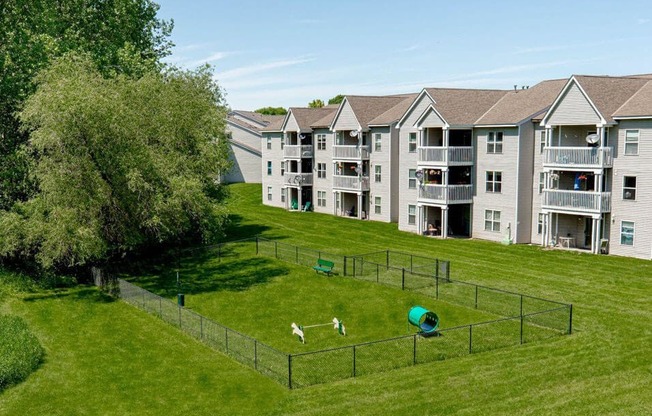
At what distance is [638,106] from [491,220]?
13306mm

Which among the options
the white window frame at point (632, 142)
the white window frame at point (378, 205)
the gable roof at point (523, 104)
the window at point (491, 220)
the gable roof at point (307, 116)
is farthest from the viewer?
the gable roof at point (307, 116)

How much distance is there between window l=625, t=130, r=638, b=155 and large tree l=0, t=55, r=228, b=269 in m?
26.2

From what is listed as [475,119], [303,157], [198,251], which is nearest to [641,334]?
[475,119]

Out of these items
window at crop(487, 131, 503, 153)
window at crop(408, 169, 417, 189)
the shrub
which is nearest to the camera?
the shrub

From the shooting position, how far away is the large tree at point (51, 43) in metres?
40.6

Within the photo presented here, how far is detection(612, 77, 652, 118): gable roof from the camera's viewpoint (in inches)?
1583

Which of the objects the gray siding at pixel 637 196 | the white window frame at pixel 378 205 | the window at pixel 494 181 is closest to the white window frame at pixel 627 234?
the gray siding at pixel 637 196

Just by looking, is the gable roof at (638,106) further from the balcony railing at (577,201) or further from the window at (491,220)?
the window at (491,220)

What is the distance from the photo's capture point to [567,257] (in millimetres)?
41781

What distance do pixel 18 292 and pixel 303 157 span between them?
37.1 metres

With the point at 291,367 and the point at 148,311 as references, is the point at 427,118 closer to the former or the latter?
the point at 148,311

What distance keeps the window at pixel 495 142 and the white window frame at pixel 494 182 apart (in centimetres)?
161

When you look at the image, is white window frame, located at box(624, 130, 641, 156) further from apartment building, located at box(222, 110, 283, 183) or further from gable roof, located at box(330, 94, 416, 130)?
apartment building, located at box(222, 110, 283, 183)

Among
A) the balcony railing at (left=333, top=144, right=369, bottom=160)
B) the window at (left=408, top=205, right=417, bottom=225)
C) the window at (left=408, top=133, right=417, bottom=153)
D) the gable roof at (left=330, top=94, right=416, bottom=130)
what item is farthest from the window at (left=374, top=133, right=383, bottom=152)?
the window at (left=408, top=205, right=417, bottom=225)
